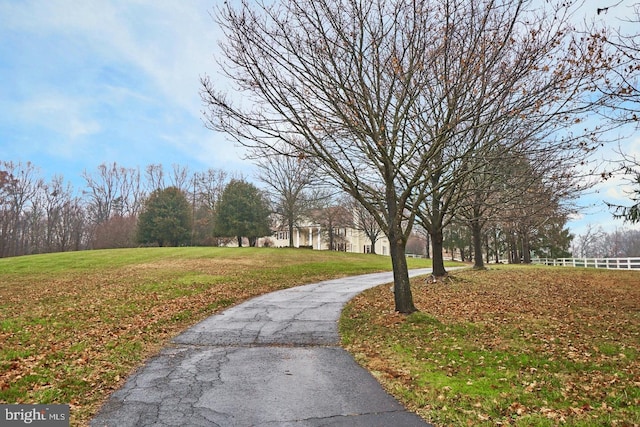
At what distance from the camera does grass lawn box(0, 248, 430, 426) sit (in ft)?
17.9

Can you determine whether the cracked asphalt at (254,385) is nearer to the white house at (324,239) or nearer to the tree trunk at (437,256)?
the tree trunk at (437,256)

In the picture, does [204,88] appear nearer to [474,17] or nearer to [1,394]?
[474,17]

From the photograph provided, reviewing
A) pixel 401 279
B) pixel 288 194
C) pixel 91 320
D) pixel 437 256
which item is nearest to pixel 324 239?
pixel 288 194

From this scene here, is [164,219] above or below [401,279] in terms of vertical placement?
above

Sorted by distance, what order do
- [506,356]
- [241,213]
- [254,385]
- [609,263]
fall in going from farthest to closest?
[241,213] → [609,263] → [506,356] → [254,385]

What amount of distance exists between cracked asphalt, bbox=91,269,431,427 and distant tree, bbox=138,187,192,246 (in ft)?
131

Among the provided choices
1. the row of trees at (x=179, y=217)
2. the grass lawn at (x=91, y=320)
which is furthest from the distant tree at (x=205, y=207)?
the grass lawn at (x=91, y=320)

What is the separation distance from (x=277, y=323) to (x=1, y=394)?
215 inches

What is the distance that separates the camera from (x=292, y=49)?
8.97 meters

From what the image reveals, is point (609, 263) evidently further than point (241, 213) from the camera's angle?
No

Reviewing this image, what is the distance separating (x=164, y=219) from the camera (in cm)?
4600

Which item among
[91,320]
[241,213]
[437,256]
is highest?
[241,213]

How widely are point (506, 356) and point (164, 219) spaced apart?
44869 mm

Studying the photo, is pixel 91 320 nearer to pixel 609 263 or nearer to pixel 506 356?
pixel 506 356
